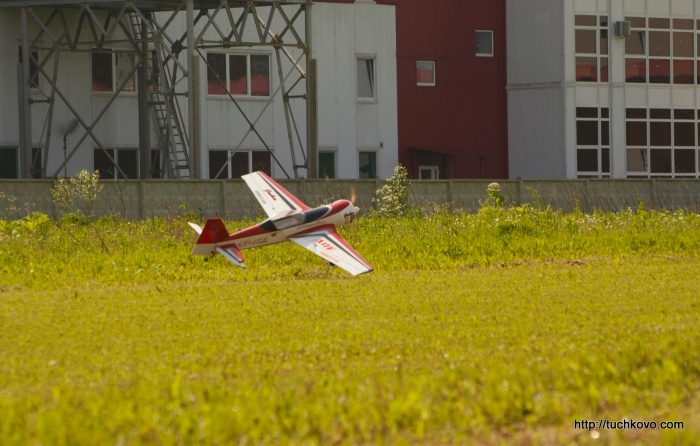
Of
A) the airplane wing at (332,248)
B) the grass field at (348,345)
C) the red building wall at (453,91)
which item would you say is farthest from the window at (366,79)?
the airplane wing at (332,248)

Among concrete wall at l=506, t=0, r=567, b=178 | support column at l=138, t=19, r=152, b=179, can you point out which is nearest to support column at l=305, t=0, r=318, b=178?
support column at l=138, t=19, r=152, b=179

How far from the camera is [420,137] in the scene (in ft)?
144

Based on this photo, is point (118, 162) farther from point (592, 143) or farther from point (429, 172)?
point (592, 143)

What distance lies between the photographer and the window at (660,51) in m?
44.6

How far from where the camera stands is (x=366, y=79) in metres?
43.1

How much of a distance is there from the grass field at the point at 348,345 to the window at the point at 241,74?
770 inches

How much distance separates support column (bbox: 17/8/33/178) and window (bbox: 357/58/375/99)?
40.4ft

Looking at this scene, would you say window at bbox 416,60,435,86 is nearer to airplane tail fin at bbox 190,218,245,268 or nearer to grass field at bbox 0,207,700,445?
grass field at bbox 0,207,700,445

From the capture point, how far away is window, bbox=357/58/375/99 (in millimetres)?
42906

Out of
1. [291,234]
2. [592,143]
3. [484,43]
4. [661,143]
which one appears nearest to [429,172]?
[484,43]

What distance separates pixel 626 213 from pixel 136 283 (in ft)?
51.2

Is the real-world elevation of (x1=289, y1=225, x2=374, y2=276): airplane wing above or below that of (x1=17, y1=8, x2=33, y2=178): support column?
below

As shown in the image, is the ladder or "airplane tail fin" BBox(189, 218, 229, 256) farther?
the ladder

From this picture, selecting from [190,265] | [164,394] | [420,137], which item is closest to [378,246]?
[190,265]
